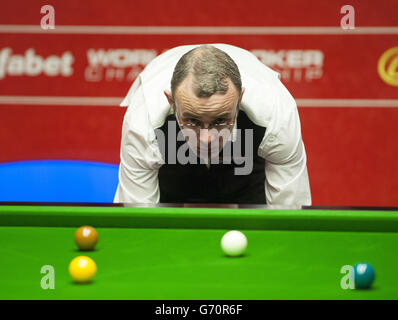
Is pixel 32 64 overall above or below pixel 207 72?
above

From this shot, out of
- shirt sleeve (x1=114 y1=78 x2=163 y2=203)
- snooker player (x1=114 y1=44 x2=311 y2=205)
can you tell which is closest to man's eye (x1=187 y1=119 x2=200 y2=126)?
snooker player (x1=114 y1=44 x2=311 y2=205)

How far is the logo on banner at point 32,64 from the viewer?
432 centimetres

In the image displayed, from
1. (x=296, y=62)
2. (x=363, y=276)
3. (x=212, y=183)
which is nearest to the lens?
(x=363, y=276)

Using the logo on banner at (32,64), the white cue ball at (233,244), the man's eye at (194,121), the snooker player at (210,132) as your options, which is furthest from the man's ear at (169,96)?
the logo on banner at (32,64)

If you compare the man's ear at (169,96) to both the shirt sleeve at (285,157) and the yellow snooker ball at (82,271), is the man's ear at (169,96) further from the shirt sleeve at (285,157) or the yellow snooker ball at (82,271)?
the yellow snooker ball at (82,271)

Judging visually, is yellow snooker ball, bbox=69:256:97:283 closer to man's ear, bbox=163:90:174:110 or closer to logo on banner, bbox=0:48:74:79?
man's ear, bbox=163:90:174:110

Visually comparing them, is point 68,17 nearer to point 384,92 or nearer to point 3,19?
point 3,19

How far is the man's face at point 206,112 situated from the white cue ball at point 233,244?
2.64ft

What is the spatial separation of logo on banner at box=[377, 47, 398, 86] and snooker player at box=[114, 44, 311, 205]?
1.55 meters

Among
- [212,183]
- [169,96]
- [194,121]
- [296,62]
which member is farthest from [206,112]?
[296,62]

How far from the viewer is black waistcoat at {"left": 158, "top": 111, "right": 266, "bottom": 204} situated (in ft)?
10.0

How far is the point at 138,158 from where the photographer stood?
2695 millimetres

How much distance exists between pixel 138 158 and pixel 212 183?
56 centimetres

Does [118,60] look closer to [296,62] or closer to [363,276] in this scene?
[296,62]
